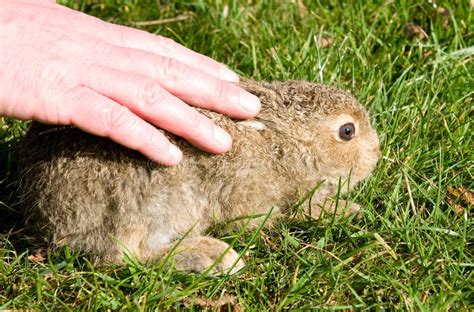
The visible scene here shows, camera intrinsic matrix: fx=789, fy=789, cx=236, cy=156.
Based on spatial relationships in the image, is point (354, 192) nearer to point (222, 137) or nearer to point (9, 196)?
point (222, 137)

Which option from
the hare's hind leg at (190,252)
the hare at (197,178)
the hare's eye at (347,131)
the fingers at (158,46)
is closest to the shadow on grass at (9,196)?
the hare at (197,178)

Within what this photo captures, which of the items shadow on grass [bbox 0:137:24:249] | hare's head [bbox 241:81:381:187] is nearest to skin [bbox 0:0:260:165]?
hare's head [bbox 241:81:381:187]

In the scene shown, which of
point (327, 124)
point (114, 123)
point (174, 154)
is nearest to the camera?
point (114, 123)

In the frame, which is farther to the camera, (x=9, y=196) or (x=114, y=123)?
(x=9, y=196)

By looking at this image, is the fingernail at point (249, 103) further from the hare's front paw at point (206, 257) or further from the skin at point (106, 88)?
the hare's front paw at point (206, 257)

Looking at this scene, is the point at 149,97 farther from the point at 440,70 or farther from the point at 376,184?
the point at 440,70

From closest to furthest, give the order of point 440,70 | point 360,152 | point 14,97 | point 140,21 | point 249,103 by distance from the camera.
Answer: point 14,97, point 249,103, point 360,152, point 440,70, point 140,21

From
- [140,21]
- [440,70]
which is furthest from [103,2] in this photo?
[440,70]

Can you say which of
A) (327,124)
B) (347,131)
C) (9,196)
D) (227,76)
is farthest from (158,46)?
(9,196)
